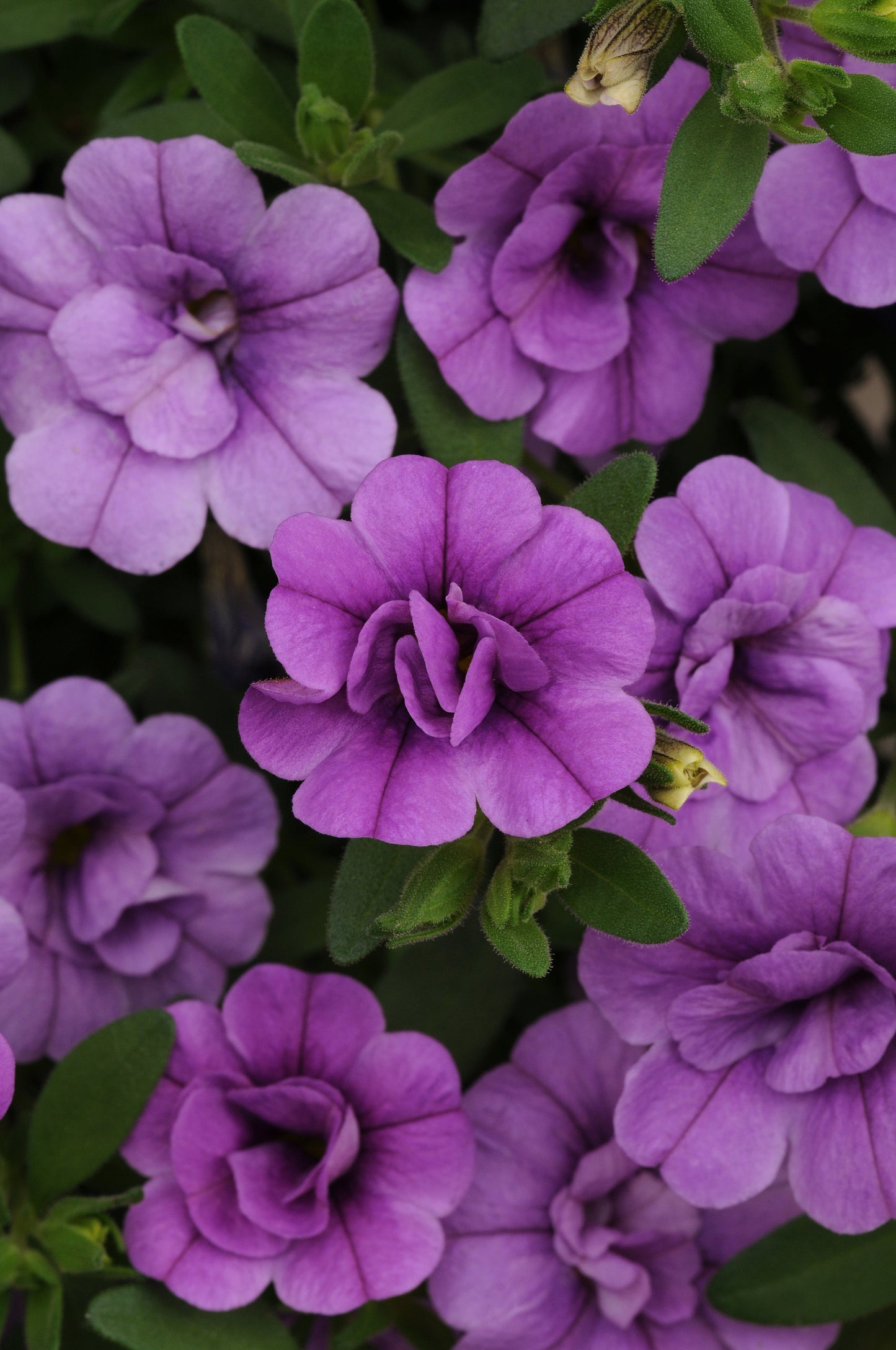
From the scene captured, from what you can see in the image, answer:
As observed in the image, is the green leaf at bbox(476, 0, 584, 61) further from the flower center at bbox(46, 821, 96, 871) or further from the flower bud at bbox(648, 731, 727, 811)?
the flower center at bbox(46, 821, 96, 871)

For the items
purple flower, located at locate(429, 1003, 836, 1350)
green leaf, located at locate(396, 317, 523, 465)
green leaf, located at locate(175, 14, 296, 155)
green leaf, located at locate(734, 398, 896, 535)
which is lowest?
purple flower, located at locate(429, 1003, 836, 1350)

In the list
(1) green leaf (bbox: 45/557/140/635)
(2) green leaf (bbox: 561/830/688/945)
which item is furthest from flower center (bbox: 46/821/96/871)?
(2) green leaf (bbox: 561/830/688/945)

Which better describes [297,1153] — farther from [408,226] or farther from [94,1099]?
[408,226]

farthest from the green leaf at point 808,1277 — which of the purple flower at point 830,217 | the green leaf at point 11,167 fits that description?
the green leaf at point 11,167

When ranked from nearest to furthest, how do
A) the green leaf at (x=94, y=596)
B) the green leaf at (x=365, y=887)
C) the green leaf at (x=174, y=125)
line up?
the green leaf at (x=365, y=887) → the green leaf at (x=174, y=125) → the green leaf at (x=94, y=596)

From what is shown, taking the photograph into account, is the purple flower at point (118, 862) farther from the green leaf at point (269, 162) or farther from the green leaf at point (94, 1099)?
the green leaf at point (269, 162)

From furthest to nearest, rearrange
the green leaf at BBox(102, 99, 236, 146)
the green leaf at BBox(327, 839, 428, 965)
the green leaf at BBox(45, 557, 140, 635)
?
the green leaf at BBox(45, 557, 140, 635) < the green leaf at BBox(102, 99, 236, 146) < the green leaf at BBox(327, 839, 428, 965)
